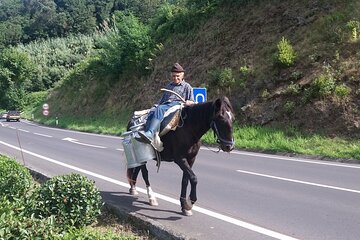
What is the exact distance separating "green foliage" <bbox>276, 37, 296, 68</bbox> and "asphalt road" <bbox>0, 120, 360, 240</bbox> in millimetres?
7430

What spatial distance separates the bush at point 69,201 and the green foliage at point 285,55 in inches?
639

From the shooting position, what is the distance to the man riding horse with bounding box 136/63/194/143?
23.1 feet

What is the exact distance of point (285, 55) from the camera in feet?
69.6

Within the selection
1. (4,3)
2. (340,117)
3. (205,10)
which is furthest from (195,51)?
(4,3)

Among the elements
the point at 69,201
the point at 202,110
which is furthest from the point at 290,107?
the point at 69,201

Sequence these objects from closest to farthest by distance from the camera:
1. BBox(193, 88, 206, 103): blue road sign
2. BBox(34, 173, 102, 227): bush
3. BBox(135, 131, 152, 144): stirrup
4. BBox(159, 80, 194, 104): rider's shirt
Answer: BBox(34, 173, 102, 227): bush < BBox(135, 131, 152, 144): stirrup < BBox(159, 80, 194, 104): rider's shirt < BBox(193, 88, 206, 103): blue road sign

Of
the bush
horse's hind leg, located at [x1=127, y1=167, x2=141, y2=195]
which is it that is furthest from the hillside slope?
the bush

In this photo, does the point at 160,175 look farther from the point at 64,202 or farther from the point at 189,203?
the point at 64,202

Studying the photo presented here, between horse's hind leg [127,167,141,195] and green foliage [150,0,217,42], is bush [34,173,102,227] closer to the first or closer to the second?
horse's hind leg [127,167,141,195]

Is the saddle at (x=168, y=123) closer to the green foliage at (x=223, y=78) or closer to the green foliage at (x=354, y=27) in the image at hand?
the green foliage at (x=354, y=27)

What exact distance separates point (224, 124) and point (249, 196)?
2807 mm

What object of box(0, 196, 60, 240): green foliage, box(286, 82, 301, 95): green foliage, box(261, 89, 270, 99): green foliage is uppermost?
box(0, 196, 60, 240): green foliage

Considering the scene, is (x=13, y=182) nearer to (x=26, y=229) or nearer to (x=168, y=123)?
(x=168, y=123)

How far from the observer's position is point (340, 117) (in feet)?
55.5
